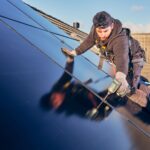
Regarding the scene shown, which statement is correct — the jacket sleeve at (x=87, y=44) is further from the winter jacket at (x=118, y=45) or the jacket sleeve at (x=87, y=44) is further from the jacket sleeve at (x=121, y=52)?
the jacket sleeve at (x=121, y=52)

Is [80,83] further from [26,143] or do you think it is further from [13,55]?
[26,143]

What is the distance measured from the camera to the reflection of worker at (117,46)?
3.71 m

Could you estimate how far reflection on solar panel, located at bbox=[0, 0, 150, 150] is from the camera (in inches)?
74.2

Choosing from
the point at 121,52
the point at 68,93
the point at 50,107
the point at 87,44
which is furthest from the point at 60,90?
the point at 87,44

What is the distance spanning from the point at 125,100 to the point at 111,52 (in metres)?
0.74

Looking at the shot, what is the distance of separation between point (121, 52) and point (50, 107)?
1.78m

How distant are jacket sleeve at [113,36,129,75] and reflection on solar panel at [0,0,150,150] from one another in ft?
0.90

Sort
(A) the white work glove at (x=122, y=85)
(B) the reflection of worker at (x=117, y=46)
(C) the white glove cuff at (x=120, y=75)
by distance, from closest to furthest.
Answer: (A) the white work glove at (x=122, y=85) < (C) the white glove cuff at (x=120, y=75) < (B) the reflection of worker at (x=117, y=46)

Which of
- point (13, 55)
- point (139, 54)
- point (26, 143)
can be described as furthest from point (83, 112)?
point (139, 54)

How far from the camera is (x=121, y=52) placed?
3.87 m

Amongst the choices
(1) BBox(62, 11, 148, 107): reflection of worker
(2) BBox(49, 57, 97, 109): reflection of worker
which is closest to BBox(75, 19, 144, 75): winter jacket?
(1) BBox(62, 11, 148, 107): reflection of worker

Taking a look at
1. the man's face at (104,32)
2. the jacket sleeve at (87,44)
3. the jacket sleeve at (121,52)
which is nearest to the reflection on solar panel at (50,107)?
the jacket sleeve at (121,52)

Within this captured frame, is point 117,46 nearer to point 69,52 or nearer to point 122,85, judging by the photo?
point 69,52

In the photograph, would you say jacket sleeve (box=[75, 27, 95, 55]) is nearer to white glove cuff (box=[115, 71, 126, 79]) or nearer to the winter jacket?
the winter jacket
